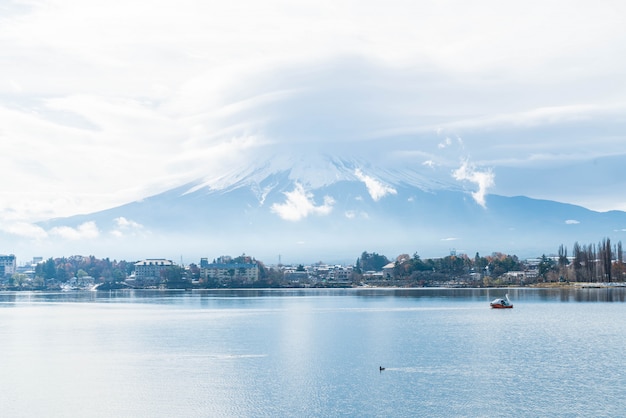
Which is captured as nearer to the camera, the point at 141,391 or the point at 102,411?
the point at 102,411

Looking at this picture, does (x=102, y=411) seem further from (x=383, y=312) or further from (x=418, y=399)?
(x=383, y=312)

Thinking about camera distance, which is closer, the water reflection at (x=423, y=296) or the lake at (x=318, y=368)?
the lake at (x=318, y=368)

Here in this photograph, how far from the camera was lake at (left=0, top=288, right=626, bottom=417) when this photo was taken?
113ft

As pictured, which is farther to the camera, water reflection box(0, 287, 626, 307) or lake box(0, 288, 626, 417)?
water reflection box(0, 287, 626, 307)

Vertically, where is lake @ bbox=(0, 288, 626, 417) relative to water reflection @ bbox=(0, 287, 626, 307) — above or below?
below

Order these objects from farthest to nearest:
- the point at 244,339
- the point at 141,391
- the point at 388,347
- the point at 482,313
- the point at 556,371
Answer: the point at 482,313 < the point at 244,339 < the point at 388,347 < the point at 556,371 < the point at 141,391

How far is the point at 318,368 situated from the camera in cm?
4400

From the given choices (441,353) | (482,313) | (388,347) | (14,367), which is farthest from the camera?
(482,313)

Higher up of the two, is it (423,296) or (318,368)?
(423,296)

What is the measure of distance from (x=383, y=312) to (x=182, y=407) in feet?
176

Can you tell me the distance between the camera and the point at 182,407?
3469 centimetres

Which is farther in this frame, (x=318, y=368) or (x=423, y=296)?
(x=423, y=296)

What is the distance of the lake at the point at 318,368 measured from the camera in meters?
34.5

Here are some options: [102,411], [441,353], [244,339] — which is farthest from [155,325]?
[102,411]
